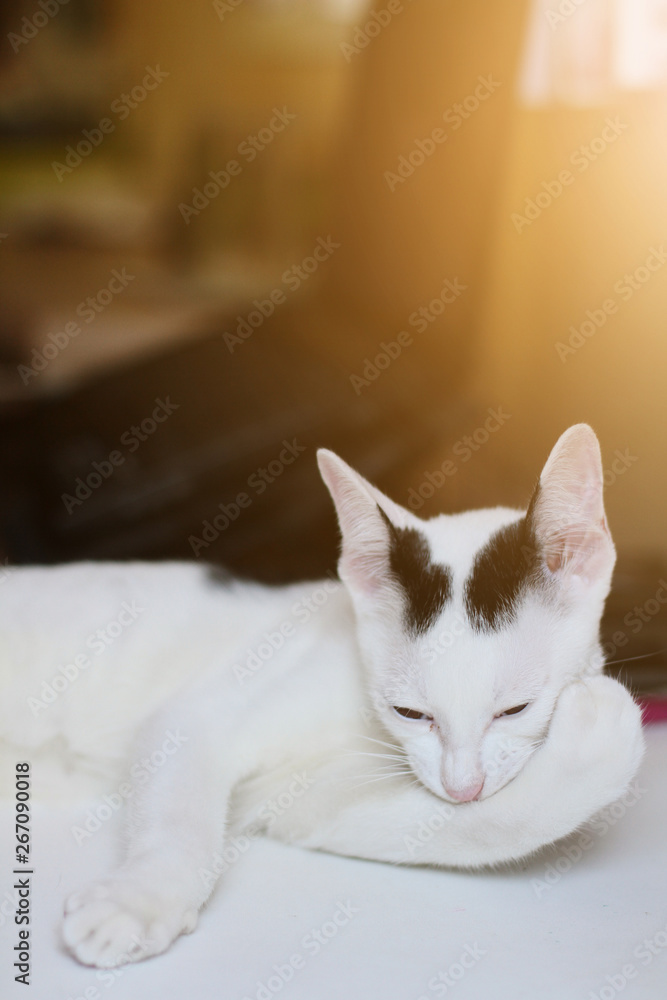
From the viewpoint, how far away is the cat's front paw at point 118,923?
855mm

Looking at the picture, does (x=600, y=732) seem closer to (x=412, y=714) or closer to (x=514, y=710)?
(x=514, y=710)

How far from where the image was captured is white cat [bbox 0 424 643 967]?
962 millimetres

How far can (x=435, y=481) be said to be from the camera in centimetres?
170

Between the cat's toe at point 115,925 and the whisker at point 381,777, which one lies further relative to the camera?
the whisker at point 381,777

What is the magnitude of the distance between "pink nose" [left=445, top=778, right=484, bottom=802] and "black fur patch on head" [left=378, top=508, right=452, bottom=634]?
0.19 metres

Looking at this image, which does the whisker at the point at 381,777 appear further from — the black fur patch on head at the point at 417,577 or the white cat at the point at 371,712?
the black fur patch on head at the point at 417,577

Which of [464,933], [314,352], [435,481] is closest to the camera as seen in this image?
[464,933]

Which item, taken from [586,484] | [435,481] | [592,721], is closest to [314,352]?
[435,481]

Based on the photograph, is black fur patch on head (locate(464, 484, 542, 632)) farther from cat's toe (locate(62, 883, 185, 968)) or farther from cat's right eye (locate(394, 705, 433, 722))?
cat's toe (locate(62, 883, 185, 968))

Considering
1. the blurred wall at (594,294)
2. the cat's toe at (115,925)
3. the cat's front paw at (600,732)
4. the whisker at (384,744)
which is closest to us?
the cat's toe at (115,925)

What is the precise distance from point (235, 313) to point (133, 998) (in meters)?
1.32

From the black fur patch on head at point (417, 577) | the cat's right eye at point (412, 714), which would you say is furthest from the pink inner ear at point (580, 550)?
the cat's right eye at point (412, 714)

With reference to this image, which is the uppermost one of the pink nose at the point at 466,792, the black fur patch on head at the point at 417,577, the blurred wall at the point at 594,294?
the blurred wall at the point at 594,294

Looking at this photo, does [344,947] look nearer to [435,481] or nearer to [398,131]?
[435,481]
